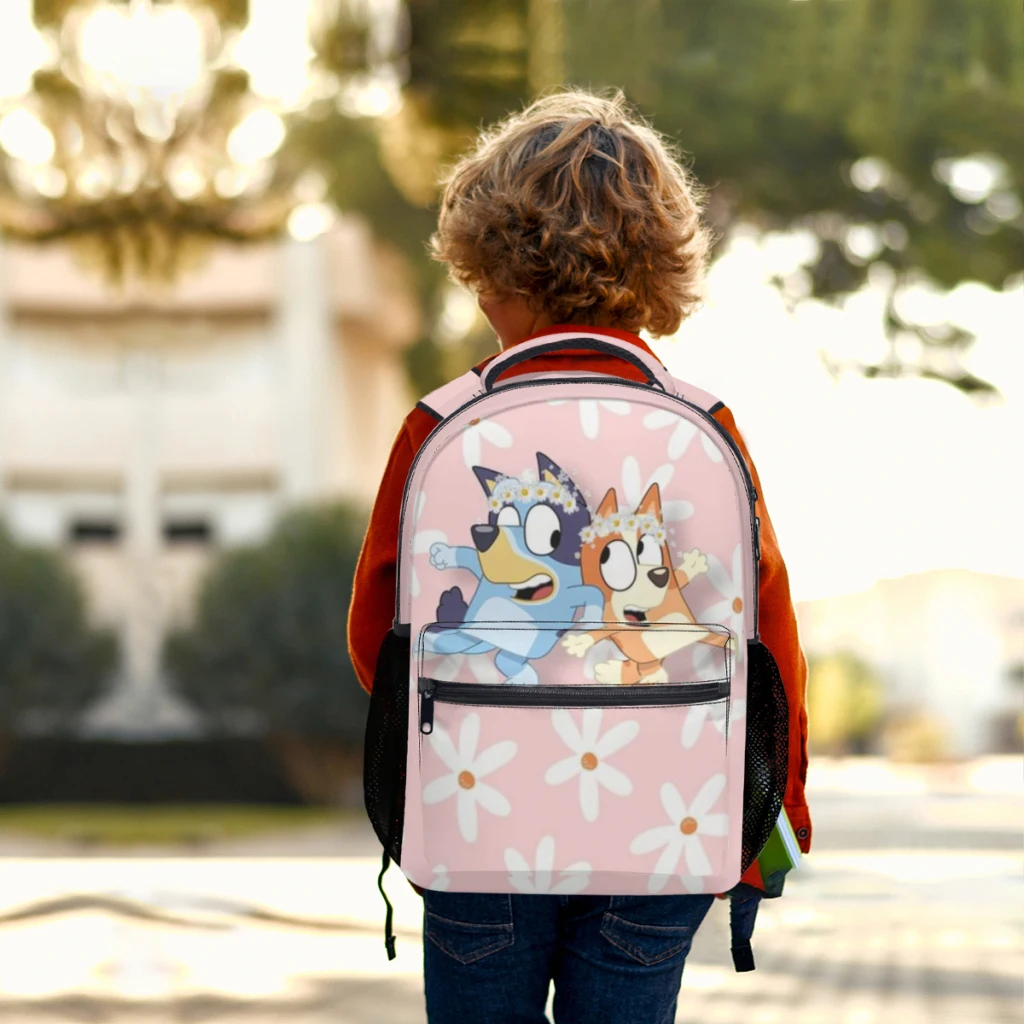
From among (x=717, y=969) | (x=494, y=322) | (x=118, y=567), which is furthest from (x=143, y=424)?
(x=494, y=322)

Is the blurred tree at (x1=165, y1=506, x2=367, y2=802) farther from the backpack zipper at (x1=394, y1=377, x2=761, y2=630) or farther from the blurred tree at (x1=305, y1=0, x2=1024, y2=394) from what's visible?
the backpack zipper at (x1=394, y1=377, x2=761, y2=630)

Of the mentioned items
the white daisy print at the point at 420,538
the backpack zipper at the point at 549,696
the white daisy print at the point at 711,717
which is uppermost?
the white daisy print at the point at 420,538

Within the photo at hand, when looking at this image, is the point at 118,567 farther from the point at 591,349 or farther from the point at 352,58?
the point at 591,349

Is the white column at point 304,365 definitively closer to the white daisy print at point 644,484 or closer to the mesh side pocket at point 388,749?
the mesh side pocket at point 388,749

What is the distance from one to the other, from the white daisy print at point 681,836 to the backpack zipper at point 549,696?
107 mm

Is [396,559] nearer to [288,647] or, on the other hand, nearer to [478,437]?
[478,437]

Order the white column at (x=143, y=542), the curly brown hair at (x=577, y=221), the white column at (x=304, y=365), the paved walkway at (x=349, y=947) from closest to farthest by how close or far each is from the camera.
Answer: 1. the curly brown hair at (x=577, y=221)
2. the paved walkway at (x=349, y=947)
3. the white column at (x=143, y=542)
4. the white column at (x=304, y=365)

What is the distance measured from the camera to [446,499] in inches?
72.7

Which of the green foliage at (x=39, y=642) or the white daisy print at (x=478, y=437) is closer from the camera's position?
the white daisy print at (x=478, y=437)

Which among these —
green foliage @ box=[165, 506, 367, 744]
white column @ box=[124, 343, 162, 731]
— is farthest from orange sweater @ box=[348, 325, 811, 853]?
white column @ box=[124, 343, 162, 731]

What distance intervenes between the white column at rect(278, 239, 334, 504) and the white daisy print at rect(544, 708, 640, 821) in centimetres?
2093

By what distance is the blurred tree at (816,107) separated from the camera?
859cm

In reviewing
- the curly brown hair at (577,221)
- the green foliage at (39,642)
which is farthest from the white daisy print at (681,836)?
the green foliage at (39,642)

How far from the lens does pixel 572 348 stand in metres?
1.95
